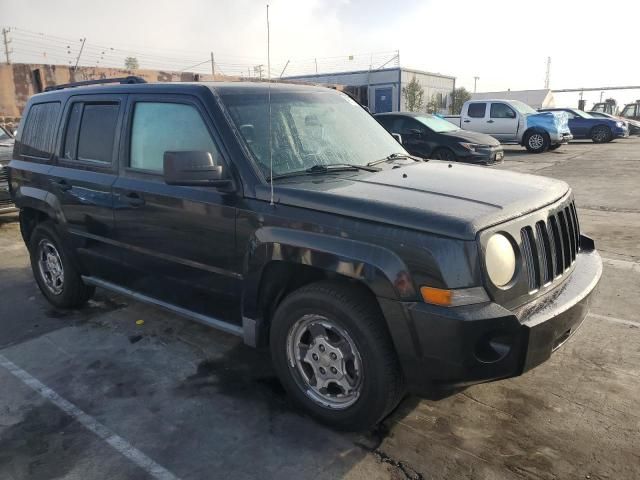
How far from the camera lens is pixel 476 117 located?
64.7 feet

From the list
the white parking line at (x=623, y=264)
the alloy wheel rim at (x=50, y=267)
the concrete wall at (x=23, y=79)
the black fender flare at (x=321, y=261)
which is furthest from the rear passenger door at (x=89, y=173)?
the concrete wall at (x=23, y=79)

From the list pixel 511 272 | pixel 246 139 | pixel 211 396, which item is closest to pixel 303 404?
pixel 211 396

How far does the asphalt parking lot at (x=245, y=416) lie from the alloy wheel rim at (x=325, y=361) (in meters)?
0.21

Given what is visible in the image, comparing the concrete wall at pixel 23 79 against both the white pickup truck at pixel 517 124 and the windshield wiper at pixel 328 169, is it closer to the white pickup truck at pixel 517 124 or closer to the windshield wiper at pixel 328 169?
the white pickup truck at pixel 517 124

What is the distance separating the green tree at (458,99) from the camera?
48.3 m

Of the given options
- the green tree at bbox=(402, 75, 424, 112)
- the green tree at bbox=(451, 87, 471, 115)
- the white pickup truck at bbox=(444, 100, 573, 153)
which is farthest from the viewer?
the green tree at bbox=(451, 87, 471, 115)

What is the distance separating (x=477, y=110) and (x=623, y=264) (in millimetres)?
15150

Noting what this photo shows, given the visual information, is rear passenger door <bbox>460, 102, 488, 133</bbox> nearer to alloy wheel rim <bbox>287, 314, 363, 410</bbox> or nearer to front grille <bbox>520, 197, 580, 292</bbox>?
front grille <bbox>520, 197, 580, 292</bbox>

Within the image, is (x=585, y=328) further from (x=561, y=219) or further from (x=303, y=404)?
(x=303, y=404)

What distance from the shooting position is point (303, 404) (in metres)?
3.10

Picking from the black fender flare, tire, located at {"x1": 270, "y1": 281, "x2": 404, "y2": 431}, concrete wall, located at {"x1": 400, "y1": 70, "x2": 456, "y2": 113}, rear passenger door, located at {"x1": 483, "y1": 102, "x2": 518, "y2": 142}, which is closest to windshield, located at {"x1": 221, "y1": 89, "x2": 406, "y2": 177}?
the black fender flare

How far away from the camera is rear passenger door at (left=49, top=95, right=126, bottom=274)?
396cm

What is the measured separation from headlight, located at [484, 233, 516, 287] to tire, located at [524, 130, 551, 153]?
18321mm

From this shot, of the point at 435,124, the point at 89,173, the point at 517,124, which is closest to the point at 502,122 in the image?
the point at 517,124
